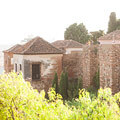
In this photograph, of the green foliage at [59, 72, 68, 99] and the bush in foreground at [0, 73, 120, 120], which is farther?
the green foliage at [59, 72, 68, 99]

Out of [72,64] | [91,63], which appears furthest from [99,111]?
[72,64]

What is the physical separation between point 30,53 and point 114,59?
7863 mm

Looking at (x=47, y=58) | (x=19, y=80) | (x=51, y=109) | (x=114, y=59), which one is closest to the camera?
(x=51, y=109)

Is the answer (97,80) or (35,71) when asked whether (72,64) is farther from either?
(97,80)

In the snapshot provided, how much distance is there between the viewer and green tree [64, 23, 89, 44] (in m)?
39.8

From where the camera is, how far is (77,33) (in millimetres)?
39969

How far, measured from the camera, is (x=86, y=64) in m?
18.0

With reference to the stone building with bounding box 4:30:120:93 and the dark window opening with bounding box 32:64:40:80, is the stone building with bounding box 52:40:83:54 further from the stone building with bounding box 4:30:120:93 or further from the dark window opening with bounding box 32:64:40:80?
the dark window opening with bounding box 32:64:40:80

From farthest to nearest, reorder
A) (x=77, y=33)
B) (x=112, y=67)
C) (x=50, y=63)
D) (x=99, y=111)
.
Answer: (x=77, y=33) → (x=50, y=63) → (x=112, y=67) → (x=99, y=111)

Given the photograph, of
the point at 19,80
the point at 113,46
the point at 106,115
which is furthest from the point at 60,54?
the point at 106,115

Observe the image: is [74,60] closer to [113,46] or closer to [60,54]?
[60,54]

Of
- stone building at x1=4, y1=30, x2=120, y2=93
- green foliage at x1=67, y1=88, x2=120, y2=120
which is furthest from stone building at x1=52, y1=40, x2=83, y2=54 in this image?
green foliage at x1=67, y1=88, x2=120, y2=120

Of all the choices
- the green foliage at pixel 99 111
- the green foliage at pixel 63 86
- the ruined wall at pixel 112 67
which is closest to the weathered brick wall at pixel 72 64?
the green foliage at pixel 63 86

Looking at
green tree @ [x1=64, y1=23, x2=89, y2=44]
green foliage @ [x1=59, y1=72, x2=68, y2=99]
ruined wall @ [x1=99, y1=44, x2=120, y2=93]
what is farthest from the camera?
green tree @ [x1=64, y1=23, x2=89, y2=44]
